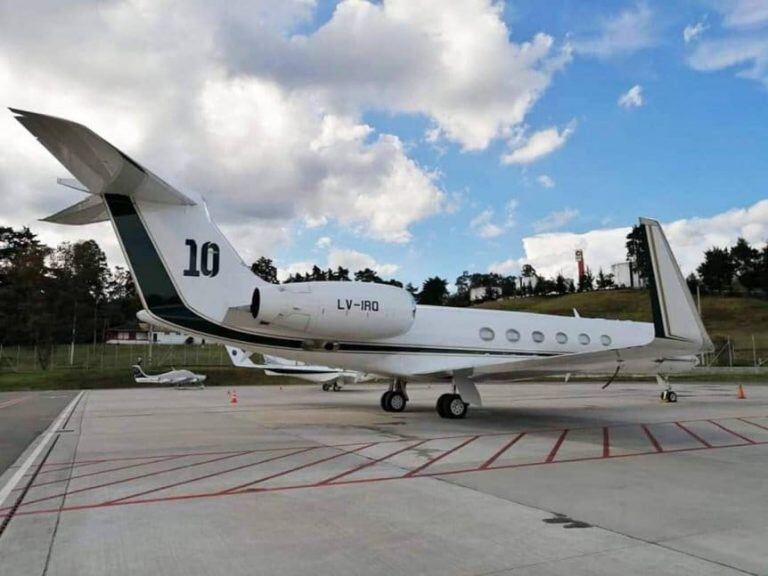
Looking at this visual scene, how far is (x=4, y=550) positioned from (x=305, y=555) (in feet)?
8.07

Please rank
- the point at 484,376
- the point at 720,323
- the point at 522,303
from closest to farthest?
1. the point at 484,376
2. the point at 720,323
3. the point at 522,303

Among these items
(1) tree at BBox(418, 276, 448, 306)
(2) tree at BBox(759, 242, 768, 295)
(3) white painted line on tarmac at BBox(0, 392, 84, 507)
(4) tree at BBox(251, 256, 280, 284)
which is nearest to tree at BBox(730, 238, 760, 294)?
(2) tree at BBox(759, 242, 768, 295)

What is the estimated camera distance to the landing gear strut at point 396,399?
1688 cm

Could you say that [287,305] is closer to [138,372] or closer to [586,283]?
[138,372]

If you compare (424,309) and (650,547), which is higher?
(424,309)

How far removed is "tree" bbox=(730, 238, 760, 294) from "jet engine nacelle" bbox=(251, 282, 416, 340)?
365 ft

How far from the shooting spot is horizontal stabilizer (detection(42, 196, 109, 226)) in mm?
12023

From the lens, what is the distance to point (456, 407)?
47.9ft

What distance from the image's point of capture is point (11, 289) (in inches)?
2384

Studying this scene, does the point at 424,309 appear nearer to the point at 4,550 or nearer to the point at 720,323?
the point at 4,550

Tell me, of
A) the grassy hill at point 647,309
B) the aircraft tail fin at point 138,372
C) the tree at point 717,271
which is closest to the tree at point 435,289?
the grassy hill at point 647,309

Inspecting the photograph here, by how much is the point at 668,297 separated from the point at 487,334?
5.91 m

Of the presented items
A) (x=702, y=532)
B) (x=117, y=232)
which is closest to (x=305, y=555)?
(x=702, y=532)

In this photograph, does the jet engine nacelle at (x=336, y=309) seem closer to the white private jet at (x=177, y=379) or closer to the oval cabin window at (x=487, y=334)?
the oval cabin window at (x=487, y=334)
